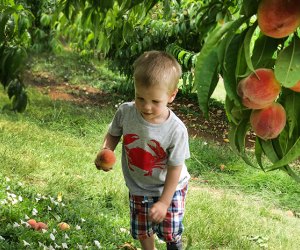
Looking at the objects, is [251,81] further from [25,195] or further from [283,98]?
[25,195]

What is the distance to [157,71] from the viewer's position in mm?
2078

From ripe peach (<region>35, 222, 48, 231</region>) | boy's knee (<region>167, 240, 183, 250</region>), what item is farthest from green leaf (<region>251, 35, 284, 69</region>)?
ripe peach (<region>35, 222, 48, 231</region>)

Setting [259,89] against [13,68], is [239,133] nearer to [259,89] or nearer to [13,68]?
[259,89]

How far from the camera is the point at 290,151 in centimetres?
91

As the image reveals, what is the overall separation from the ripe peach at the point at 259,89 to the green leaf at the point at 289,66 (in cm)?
4

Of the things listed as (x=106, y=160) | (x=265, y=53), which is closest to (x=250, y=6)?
(x=265, y=53)

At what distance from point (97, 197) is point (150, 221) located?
1.50 meters

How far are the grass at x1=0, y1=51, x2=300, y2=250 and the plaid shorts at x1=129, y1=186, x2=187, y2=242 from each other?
217mm

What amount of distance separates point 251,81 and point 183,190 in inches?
67.3

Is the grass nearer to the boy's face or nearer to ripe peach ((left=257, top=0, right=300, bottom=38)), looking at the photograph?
the boy's face

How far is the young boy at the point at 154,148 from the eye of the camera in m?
2.11

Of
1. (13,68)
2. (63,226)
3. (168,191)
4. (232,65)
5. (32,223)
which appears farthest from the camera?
(63,226)

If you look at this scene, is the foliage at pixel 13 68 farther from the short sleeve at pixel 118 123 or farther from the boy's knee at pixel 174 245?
the boy's knee at pixel 174 245

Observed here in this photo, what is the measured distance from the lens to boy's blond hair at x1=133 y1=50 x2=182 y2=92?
207cm
